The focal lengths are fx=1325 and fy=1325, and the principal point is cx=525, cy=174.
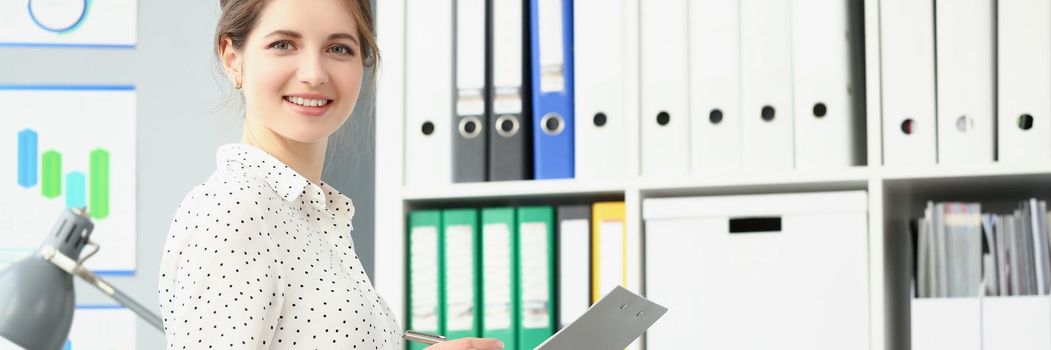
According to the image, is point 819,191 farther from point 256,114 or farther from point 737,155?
Result: point 256,114

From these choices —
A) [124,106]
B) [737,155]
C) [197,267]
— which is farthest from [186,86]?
[197,267]

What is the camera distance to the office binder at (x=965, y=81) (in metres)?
1.80

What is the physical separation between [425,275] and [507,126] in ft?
0.84

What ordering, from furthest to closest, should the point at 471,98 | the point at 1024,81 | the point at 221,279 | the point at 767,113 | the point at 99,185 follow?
the point at 99,185
the point at 471,98
the point at 767,113
the point at 1024,81
the point at 221,279

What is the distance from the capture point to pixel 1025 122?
179cm

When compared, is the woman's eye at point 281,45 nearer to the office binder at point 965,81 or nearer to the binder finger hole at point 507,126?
the binder finger hole at point 507,126

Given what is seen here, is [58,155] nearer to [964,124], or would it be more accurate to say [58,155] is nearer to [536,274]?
[536,274]

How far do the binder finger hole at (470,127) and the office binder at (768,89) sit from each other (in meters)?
0.39

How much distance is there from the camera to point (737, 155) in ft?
6.21

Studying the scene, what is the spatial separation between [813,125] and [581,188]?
0.34 meters

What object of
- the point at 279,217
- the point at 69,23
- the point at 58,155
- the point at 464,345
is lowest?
the point at 464,345

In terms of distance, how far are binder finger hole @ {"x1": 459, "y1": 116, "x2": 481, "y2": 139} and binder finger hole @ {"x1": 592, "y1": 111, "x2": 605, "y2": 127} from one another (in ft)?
0.58

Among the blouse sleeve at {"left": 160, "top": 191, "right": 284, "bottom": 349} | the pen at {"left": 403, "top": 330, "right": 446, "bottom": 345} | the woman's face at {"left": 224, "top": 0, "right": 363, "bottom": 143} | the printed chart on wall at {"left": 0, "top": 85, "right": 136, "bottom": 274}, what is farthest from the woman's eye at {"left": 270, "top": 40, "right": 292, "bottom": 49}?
the printed chart on wall at {"left": 0, "top": 85, "right": 136, "bottom": 274}

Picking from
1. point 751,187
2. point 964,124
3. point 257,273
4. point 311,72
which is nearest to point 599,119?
point 751,187
